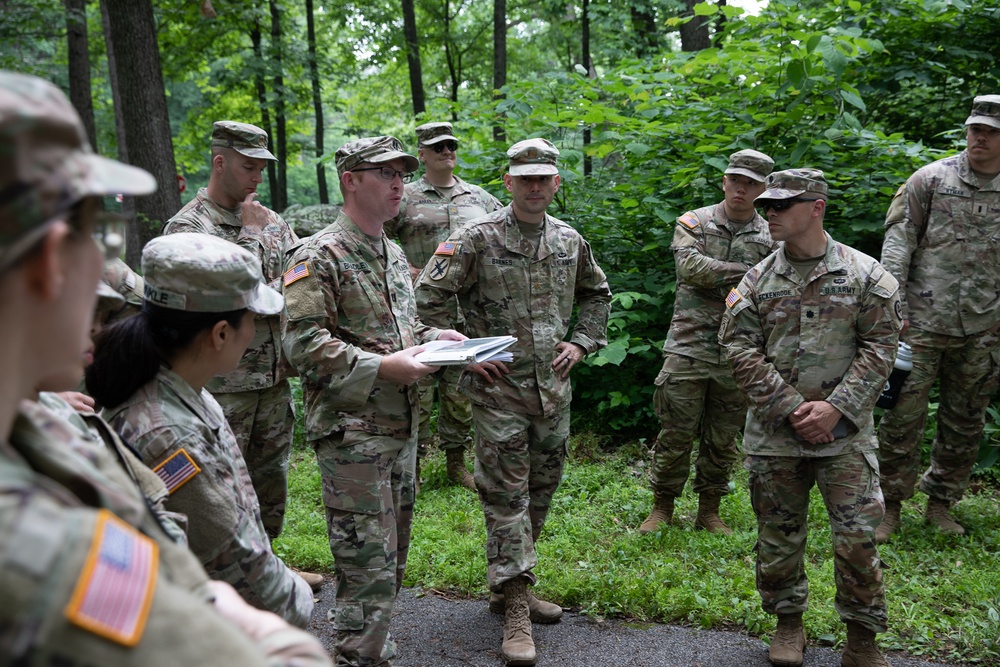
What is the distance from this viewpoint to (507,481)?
15.3 feet

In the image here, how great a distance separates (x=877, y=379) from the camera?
4164mm

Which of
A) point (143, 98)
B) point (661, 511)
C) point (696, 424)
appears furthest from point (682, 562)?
point (143, 98)

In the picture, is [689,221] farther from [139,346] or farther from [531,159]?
[139,346]

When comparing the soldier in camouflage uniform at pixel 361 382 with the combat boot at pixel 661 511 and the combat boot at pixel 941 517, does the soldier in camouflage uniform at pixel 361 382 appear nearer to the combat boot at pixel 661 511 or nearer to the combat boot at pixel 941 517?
the combat boot at pixel 661 511

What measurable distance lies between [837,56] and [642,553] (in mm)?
4152

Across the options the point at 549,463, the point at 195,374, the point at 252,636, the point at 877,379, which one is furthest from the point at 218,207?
the point at 252,636

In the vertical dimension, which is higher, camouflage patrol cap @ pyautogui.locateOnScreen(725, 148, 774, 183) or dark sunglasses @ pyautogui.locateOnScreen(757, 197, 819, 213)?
camouflage patrol cap @ pyautogui.locateOnScreen(725, 148, 774, 183)

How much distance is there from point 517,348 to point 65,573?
3.86m

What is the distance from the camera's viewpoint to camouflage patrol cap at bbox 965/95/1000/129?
5.42m

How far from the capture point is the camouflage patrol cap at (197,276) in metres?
2.35

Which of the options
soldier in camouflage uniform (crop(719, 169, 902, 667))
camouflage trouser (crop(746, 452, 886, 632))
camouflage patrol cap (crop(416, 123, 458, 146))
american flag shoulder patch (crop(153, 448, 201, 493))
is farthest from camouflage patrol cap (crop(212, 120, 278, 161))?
camouflage trouser (crop(746, 452, 886, 632))

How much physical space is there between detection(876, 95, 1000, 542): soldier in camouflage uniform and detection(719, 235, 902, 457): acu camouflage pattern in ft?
5.62

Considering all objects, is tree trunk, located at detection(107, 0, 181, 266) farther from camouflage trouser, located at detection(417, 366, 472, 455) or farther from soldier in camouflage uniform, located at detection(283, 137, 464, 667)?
soldier in camouflage uniform, located at detection(283, 137, 464, 667)

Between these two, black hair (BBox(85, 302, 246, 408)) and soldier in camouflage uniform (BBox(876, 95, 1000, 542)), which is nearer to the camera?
black hair (BBox(85, 302, 246, 408))
